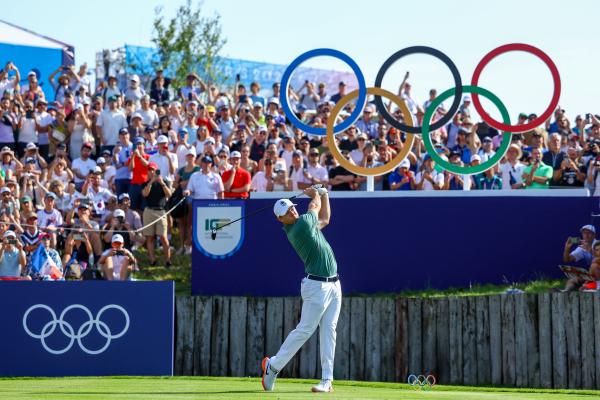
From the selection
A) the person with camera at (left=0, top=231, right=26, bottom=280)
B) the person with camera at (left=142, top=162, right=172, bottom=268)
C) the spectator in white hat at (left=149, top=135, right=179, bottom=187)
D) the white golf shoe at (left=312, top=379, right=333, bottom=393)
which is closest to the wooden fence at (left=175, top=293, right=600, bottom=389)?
the person with camera at (left=142, top=162, right=172, bottom=268)

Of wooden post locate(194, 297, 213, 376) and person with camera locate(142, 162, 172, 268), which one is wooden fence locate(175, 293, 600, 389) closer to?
wooden post locate(194, 297, 213, 376)

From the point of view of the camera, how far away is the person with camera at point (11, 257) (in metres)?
18.6

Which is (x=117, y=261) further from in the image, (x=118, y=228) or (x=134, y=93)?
(x=134, y=93)

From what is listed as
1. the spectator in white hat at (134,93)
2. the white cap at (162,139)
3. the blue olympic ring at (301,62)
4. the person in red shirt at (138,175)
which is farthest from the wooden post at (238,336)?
the spectator in white hat at (134,93)

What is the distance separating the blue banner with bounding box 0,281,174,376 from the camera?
1614 cm

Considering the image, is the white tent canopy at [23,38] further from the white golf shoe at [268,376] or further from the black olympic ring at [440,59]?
the white golf shoe at [268,376]

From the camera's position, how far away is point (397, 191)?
18.9 metres

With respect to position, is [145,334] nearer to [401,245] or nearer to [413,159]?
[401,245]

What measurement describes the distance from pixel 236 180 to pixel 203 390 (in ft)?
26.1

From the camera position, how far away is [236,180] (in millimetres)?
20094

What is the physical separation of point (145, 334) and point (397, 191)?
4.95 m

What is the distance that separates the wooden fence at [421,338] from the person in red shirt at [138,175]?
3.29 metres

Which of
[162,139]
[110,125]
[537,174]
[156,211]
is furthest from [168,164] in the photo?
[537,174]

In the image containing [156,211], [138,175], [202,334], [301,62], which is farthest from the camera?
[138,175]
